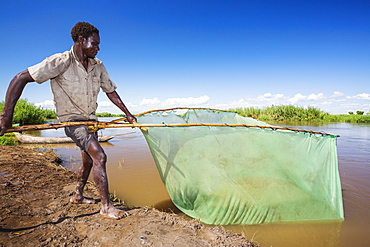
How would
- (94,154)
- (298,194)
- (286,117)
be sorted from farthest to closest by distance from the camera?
(286,117)
(298,194)
(94,154)

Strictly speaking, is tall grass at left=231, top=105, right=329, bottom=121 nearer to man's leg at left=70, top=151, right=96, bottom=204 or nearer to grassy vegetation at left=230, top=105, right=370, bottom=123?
grassy vegetation at left=230, top=105, right=370, bottom=123

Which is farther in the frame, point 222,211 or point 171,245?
point 222,211

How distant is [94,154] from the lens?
200cm

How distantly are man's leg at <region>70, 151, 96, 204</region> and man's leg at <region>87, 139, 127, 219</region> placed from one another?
362mm

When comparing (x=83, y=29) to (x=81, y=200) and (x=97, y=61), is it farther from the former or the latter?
(x=81, y=200)

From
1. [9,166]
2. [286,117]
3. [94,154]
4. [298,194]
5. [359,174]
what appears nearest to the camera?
[94,154]

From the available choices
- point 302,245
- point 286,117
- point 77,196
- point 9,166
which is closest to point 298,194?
point 302,245

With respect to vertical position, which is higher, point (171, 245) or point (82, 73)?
point (82, 73)

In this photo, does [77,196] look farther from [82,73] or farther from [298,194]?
[298,194]

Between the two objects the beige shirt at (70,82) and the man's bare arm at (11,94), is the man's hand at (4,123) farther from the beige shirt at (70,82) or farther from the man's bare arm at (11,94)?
the beige shirt at (70,82)

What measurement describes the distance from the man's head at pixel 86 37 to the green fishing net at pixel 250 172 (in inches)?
37.7

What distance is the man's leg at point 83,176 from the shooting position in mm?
2322

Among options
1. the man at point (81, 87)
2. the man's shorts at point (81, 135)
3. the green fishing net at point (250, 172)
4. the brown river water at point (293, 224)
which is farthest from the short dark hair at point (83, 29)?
the brown river water at point (293, 224)

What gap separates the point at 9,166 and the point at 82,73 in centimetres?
288
